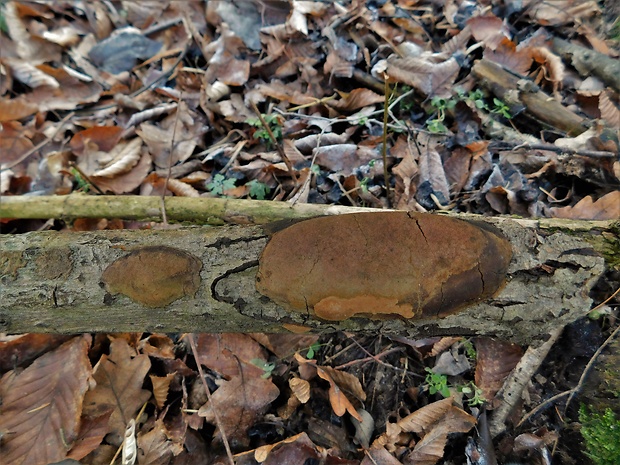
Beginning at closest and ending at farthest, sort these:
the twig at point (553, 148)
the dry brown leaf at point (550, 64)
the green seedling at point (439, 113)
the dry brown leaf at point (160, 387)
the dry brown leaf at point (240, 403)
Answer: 1. the dry brown leaf at point (240, 403)
2. the dry brown leaf at point (160, 387)
3. the twig at point (553, 148)
4. the green seedling at point (439, 113)
5. the dry brown leaf at point (550, 64)

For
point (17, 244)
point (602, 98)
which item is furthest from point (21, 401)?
point (602, 98)

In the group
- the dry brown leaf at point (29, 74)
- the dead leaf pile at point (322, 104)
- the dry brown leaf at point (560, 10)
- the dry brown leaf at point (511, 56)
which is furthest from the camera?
the dry brown leaf at point (29, 74)

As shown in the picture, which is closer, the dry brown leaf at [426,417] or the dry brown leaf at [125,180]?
the dry brown leaf at [426,417]

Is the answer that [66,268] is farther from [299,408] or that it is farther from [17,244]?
[299,408]

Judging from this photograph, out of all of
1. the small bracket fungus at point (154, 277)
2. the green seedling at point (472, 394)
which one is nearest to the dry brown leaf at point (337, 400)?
the green seedling at point (472, 394)


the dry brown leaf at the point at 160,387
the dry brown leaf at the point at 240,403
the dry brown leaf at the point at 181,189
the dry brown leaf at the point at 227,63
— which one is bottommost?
the dry brown leaf at the point at 160,387

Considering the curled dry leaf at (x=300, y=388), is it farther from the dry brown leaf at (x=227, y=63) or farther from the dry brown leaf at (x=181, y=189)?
the dry brown leaf at (x=227, y=63)

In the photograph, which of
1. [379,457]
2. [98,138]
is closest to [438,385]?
[379,457]
